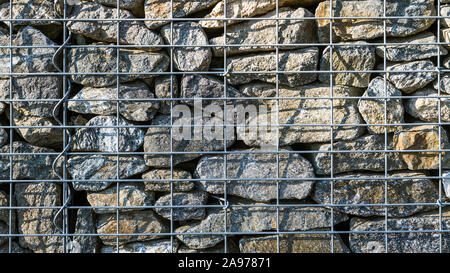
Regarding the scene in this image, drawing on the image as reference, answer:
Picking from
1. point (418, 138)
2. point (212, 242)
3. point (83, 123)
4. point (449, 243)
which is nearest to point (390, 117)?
point (418, 138)

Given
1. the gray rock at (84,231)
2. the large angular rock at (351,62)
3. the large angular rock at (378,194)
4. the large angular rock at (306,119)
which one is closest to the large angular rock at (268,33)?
the large angular rock at (351,62)

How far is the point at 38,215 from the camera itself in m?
1.95

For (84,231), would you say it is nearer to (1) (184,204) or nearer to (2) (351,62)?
(1) (184,204)

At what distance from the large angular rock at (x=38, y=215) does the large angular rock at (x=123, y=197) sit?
0.65 feet

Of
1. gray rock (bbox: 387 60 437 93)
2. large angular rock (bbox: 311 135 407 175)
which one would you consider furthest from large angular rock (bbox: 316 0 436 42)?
large angular rock (bbox: 311 135 407 175)

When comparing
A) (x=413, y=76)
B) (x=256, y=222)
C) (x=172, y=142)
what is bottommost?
(x=256, y=222)

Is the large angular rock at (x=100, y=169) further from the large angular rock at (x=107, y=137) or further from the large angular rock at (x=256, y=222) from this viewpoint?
the large angular rock at (x=256, y=222)

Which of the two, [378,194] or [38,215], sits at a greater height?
[378,194]

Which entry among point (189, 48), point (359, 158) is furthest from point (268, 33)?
point (359, 158)

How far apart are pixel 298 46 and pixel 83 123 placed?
113cm

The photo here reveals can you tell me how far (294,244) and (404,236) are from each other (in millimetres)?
538

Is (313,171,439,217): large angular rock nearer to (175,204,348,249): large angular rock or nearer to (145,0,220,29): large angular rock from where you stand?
(175,204,348,249): large angular rock

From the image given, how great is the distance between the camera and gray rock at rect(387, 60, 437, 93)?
1.90 meters

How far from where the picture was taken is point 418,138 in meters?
1.90
